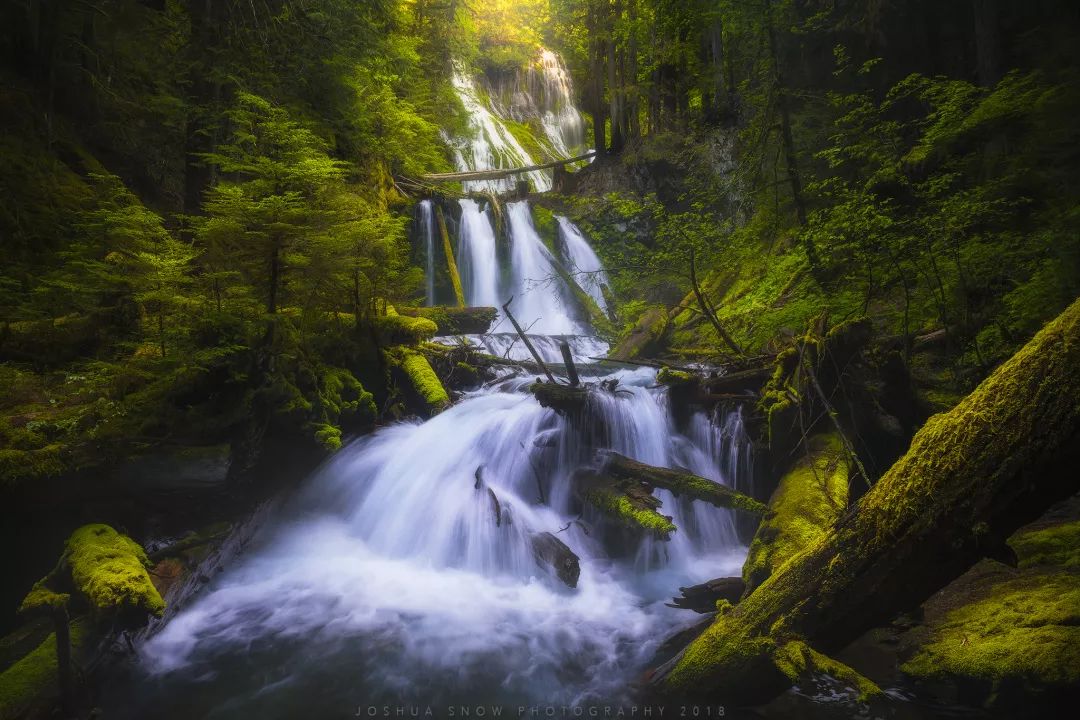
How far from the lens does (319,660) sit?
444cm

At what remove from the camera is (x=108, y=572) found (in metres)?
3.56

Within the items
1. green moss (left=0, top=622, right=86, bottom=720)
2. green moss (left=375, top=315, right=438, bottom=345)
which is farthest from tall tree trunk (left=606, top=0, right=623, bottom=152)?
green moss (left=0, top=622, right=86, bottom=720)

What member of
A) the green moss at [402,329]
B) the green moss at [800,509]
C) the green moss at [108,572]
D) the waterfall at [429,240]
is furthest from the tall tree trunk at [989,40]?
the waterfall at [429,240]

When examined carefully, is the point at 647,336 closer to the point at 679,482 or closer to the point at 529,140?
the point at 679,482

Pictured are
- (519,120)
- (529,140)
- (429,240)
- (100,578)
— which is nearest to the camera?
(100,578)

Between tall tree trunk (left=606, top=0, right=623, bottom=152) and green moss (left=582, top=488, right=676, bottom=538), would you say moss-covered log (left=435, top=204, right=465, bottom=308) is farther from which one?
green moss (left=582, top=488, right=676, bottom=538)

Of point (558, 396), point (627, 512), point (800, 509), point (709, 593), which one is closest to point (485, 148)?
point (558, 396)

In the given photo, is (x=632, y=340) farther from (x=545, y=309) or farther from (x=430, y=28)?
(x=430, y=28)

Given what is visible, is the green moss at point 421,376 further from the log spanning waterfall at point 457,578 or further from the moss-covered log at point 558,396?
the moss-covered log at point 558,396

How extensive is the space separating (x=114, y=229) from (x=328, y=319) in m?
2.86

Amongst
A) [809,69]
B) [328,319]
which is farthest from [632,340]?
[809,69]

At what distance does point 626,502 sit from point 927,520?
2840 millimetres

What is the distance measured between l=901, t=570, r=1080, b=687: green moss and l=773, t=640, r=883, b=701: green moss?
2.84 ft

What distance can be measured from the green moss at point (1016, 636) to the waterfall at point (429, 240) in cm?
1287
